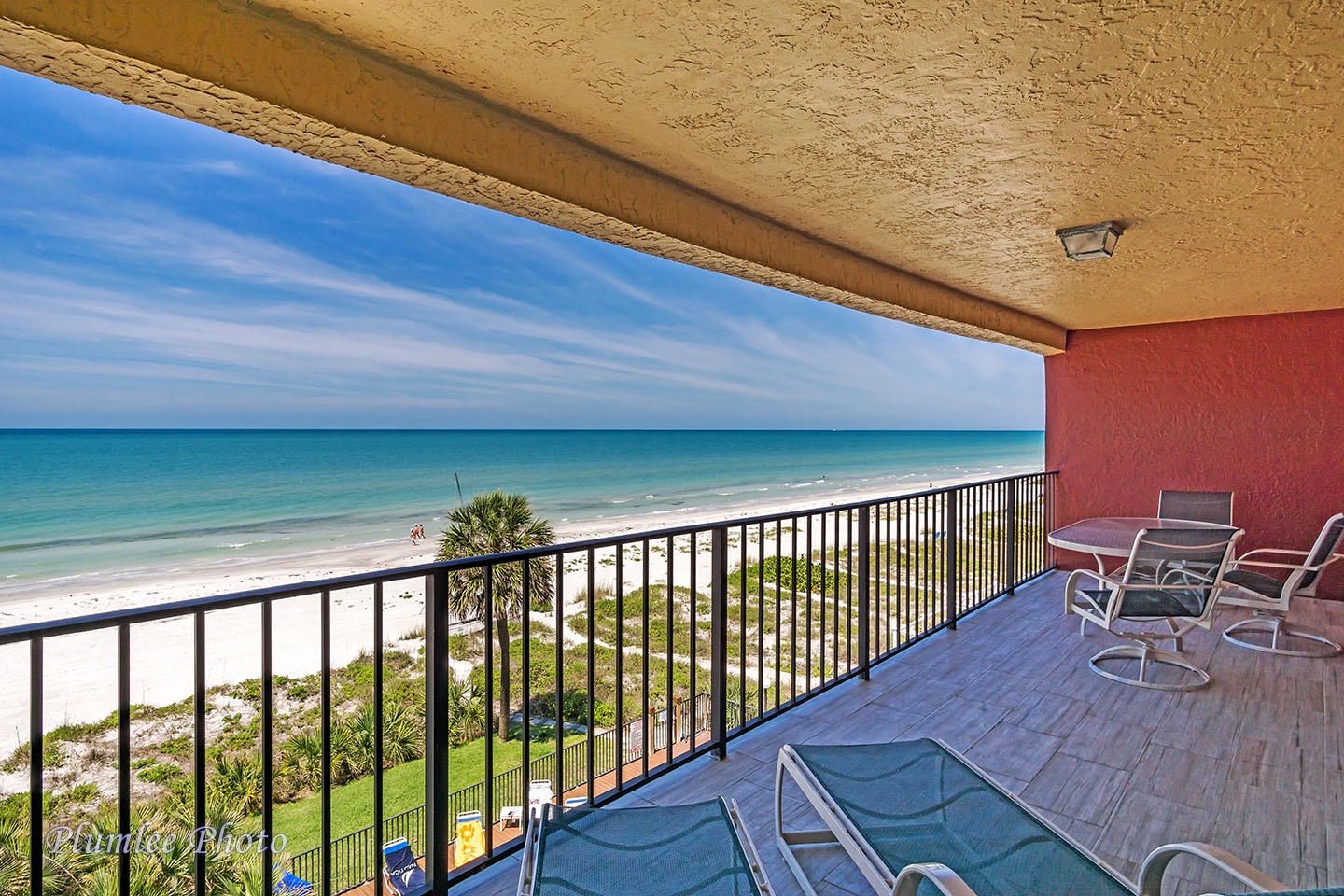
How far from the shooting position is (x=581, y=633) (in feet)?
38.2

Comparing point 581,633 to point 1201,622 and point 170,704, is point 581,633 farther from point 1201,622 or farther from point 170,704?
point 1201,622

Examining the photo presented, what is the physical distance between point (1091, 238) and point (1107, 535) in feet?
6.79

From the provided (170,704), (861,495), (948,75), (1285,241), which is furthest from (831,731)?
(861,495)

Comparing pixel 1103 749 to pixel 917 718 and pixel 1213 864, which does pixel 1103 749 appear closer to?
pixel 917 718

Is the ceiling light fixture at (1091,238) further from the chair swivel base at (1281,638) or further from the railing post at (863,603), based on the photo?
the chair swivel base at (1281,638)

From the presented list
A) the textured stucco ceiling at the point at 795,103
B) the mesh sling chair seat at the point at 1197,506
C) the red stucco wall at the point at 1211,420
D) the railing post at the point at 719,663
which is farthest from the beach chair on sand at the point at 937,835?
the red stucco wall at the point at 1211,420

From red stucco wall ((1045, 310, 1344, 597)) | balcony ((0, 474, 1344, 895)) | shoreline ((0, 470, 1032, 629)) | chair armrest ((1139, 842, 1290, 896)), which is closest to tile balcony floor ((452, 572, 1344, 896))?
balcony ((0, 474, 1344, 895))

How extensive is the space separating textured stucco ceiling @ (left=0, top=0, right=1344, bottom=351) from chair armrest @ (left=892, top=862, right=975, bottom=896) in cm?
167

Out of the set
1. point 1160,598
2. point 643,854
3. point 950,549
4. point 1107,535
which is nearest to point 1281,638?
point 1107,535

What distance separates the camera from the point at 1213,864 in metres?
1.10

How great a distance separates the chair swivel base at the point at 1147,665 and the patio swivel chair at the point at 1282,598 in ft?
1.56

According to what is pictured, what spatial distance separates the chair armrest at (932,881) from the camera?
39.2 inches

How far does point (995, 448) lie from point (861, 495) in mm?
24056

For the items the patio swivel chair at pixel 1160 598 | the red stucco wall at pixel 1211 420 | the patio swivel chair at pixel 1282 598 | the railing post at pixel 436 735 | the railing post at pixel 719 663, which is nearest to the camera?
the railing post at pixel 436 735
